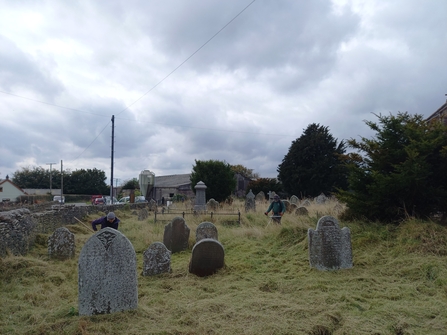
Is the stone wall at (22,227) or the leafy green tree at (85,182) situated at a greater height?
the leafy green tree at (85,182)

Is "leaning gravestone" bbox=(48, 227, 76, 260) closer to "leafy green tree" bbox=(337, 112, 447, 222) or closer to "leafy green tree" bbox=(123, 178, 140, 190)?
"leafy green tree" bbox=(337, 112, 447, 222)

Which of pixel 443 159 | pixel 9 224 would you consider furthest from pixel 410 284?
pixel 9 224

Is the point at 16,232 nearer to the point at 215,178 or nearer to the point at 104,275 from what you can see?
the point at 104,275

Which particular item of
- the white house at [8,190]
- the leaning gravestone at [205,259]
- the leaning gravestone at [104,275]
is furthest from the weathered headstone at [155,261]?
the white house at [8,190]

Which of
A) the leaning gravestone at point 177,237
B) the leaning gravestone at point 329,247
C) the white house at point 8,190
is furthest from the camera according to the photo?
the white house at point 8,190

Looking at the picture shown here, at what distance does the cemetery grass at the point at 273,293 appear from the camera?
4.51 m

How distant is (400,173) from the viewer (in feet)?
29.4

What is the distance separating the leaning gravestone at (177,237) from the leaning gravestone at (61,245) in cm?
258

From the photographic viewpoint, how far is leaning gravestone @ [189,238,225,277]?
725 centimetres

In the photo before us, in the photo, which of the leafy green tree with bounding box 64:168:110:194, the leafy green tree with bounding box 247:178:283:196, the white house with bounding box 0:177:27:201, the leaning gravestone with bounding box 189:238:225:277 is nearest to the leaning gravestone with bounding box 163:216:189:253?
the leaning gravestone with bounding box 189:238:225:277

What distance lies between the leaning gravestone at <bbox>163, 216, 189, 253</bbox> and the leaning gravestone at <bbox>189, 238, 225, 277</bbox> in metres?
2.81

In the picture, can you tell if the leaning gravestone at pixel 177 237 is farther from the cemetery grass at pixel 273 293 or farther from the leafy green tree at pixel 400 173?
the leafy green tree at pixel 400 173

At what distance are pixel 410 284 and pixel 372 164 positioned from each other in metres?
4.80

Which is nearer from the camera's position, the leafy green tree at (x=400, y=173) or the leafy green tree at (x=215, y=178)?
the leafy green tree at (x=400, y=173)
